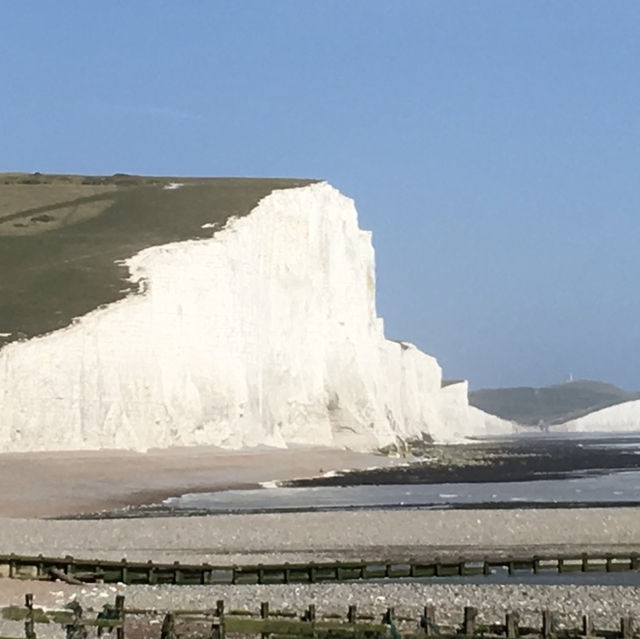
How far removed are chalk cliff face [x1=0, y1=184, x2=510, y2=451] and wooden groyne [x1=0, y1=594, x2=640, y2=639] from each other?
104ft

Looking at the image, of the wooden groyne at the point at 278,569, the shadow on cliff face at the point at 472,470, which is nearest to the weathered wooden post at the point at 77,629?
the wooden groyne at the point at 278,569

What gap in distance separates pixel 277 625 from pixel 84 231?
5685 centimetres

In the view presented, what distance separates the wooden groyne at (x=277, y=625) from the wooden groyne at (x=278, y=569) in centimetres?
432

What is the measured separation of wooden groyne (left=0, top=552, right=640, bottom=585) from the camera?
63.2 feet

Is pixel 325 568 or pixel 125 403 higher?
pixel 125 403

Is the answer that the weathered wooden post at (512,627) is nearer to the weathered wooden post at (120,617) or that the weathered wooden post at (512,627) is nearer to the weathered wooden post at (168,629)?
the weathered wooden post at (168,629)

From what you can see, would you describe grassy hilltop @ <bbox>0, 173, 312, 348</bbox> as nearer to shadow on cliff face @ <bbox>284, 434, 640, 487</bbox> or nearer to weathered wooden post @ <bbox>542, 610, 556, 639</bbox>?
shadow on cliff face @ <bbox>284, 434, 640, 487</bbox>

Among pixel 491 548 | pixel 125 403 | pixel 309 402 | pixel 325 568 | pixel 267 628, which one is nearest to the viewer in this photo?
pixel 267 628

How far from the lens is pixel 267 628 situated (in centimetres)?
1344

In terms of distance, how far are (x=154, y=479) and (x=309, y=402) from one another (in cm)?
2525

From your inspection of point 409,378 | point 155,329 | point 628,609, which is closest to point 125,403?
point 155,329

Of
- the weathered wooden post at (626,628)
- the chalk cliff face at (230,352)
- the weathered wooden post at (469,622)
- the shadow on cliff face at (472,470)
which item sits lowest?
the weathered wooden post at (626,628)

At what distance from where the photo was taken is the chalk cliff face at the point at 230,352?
47.7m

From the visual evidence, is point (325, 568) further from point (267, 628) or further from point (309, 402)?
point (309, 402)
